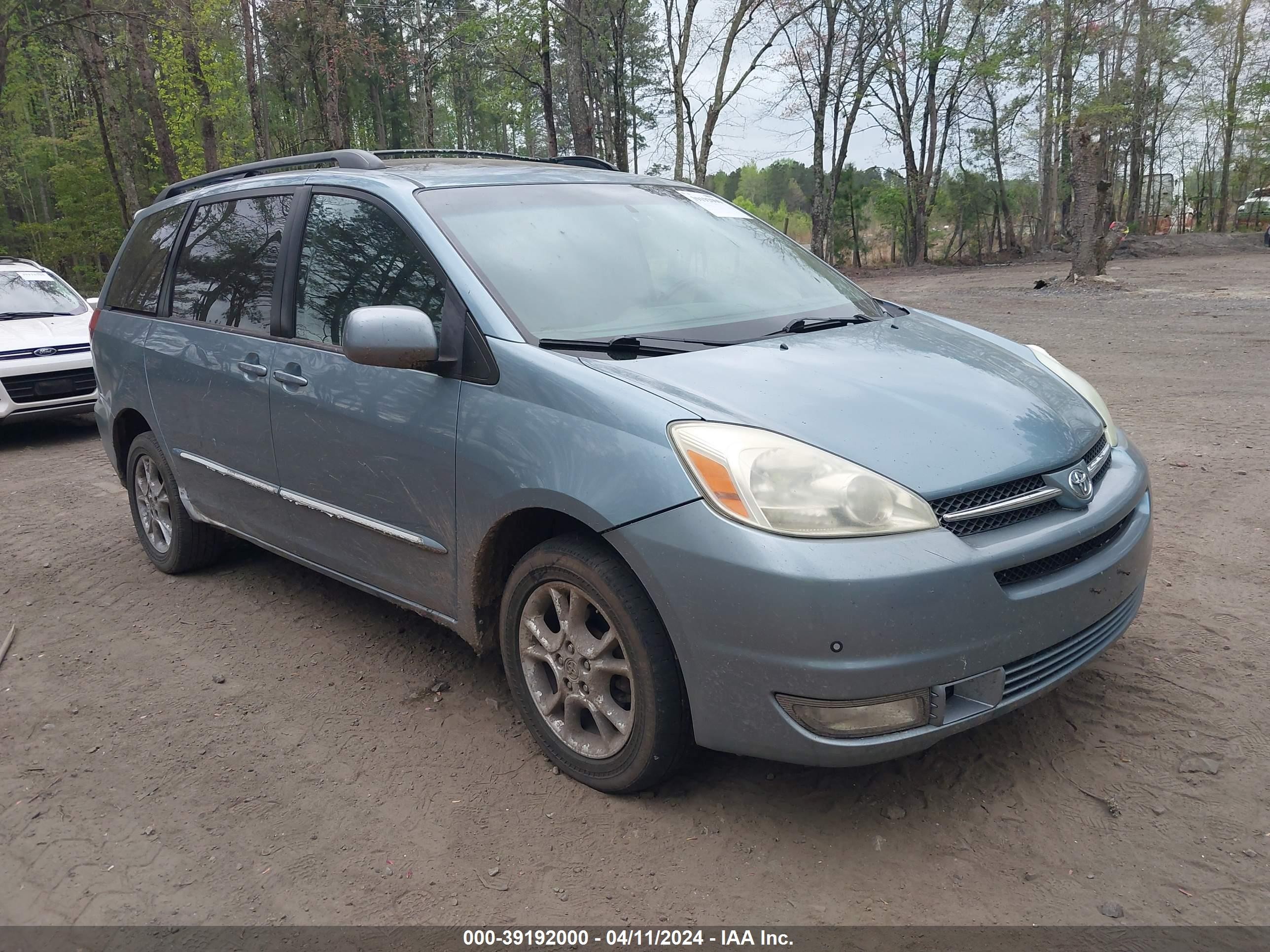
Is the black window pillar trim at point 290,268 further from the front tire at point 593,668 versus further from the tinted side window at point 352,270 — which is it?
the front tire at point 593,668

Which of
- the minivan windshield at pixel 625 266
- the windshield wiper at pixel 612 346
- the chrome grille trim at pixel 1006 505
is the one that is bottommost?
the chrome grille trim at pixel 1006 505

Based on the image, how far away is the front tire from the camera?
2.61 meters

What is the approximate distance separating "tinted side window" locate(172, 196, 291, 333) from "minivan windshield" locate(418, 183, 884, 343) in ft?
3.12

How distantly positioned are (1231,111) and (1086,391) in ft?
134

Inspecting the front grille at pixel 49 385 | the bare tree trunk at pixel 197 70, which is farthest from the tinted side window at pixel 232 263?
the bare tree trunk at pixel 197 70

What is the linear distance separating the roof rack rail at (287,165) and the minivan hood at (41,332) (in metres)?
4.51

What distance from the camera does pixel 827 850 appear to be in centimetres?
258

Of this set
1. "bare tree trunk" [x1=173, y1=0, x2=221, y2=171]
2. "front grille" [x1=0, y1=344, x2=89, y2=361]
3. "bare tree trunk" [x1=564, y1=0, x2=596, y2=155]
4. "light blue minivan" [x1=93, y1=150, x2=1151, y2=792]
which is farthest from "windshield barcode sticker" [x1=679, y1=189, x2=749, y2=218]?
"bare tree trunk" [x1=173, y1=0, x2=221, y2=171]

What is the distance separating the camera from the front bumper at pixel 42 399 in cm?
861

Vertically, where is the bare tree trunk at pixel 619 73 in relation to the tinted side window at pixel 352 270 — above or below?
above

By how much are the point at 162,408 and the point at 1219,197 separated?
1835 inches

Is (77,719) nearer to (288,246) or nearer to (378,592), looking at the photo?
(378,592)
